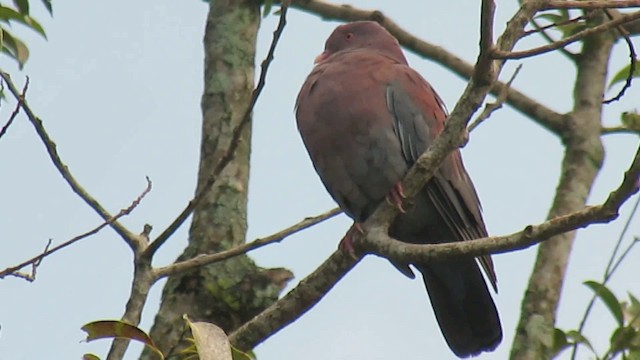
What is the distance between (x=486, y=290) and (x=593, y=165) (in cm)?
93

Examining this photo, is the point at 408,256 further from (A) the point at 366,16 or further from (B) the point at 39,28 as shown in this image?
(A) the point at 366,16

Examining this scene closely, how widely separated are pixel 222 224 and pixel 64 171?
54.2 inches

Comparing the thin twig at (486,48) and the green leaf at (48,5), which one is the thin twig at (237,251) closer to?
the thin twig at (486,48)

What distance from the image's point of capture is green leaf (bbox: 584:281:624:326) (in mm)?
4102

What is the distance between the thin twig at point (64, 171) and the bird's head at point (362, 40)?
2.21m

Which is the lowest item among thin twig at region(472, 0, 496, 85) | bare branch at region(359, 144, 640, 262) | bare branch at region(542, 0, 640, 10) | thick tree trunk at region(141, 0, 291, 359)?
bare branch at region(359, 144, 640, 262)

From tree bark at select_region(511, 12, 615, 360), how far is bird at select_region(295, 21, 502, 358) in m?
0.20

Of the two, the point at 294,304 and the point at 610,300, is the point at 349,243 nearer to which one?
the point at 294,304

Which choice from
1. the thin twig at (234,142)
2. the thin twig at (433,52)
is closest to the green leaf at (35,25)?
the thin twig at (234,142)

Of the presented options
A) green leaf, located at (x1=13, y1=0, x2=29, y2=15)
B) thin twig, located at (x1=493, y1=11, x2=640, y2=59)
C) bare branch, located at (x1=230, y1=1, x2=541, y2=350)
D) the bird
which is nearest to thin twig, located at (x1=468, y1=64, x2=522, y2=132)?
bare branch, located at (x1=230, y1=1, x2=541, y2=350)

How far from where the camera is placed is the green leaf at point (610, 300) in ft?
13.5

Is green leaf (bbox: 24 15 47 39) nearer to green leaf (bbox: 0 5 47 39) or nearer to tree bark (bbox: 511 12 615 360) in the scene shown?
green leaf (bbox: 0 5 47 39)

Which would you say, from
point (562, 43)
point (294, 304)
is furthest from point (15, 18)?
point (562, 43)

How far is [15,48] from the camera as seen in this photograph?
3.93 m
